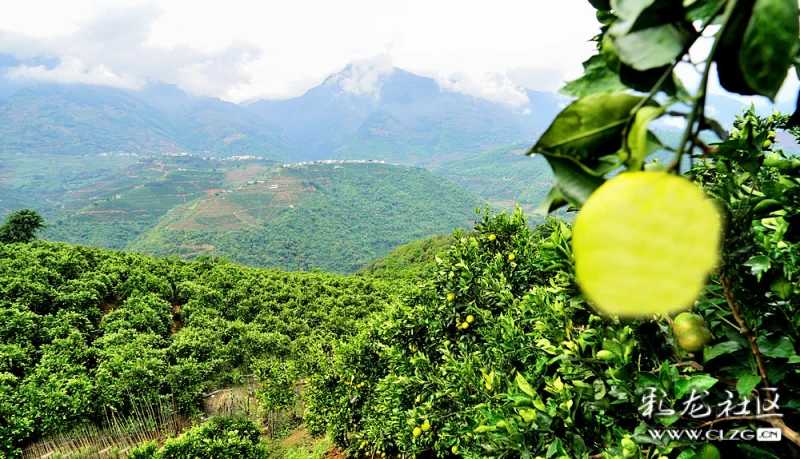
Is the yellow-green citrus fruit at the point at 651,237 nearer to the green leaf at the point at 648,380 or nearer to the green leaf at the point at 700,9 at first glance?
the green leaf at the point at 700,9

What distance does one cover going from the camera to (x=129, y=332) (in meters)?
9.41

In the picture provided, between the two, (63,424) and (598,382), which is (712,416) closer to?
(598,382)

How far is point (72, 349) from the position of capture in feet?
27.1

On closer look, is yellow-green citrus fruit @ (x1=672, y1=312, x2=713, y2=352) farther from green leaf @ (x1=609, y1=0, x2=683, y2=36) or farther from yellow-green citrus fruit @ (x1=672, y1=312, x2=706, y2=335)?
green leaf @ (x1=609, y1=0, x2=683, y2=36)

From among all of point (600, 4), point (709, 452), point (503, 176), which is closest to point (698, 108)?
point (600, 4)

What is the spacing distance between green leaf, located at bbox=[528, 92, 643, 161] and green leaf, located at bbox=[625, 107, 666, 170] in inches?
1.1

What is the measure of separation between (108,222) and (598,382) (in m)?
91.2

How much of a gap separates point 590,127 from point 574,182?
56mm

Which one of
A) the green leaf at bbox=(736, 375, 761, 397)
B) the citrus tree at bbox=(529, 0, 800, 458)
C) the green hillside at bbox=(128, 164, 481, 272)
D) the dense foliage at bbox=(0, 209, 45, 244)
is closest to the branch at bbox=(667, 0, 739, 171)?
the citrus tree at bbox=(529, 0, 800, 458)

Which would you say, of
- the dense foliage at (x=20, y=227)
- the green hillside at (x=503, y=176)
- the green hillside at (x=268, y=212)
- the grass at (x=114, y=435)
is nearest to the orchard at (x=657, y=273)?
the grass at (x=114, y=435)

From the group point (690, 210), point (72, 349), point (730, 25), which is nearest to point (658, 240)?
point (690, 210)

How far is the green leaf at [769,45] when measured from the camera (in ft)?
1.10

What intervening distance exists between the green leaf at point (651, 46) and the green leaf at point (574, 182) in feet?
0.34

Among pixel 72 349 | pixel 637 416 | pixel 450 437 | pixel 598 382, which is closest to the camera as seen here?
pixel 637 416
